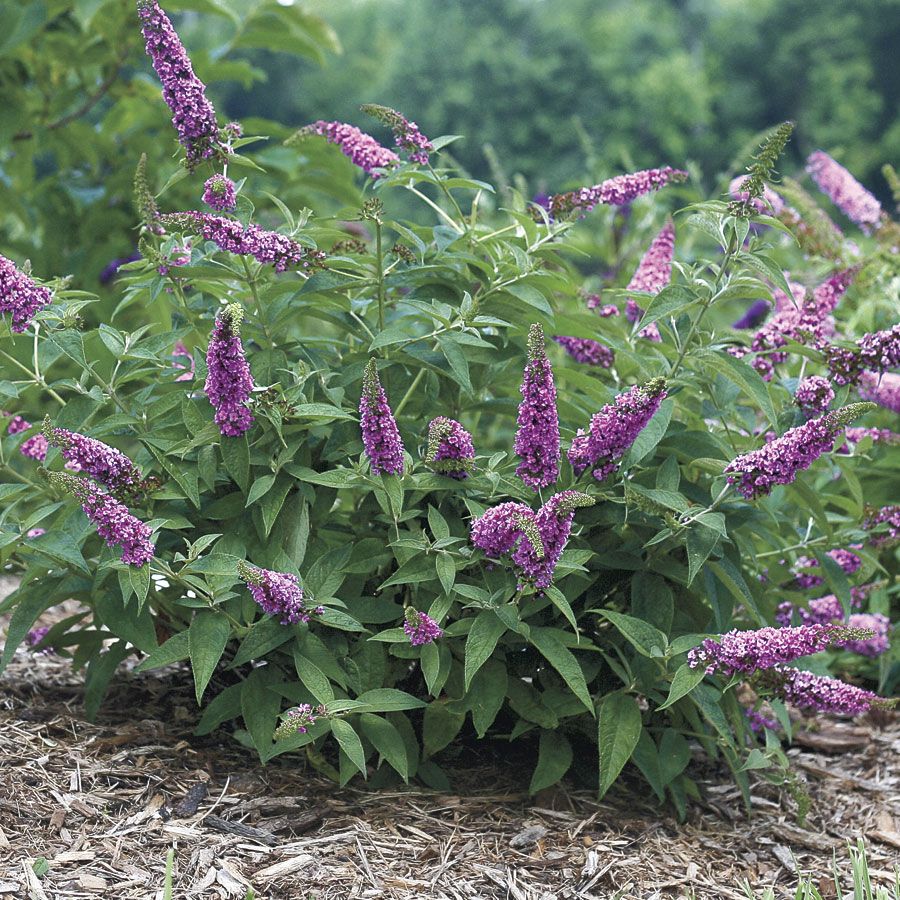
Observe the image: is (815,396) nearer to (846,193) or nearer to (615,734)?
(615,734)

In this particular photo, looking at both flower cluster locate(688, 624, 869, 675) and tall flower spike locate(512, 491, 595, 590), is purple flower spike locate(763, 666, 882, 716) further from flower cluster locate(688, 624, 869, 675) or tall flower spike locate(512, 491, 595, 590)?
tall flower spike locate(512, 491, 595, 590)

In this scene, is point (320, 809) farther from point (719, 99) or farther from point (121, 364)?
point (719, 99)

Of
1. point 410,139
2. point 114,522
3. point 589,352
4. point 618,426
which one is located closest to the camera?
point 114,522

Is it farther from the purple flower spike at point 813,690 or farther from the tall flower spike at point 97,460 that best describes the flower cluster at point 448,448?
the purple flower spike at point 813,690

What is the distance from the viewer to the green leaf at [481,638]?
98.5 inches

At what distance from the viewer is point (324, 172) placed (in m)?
5.77

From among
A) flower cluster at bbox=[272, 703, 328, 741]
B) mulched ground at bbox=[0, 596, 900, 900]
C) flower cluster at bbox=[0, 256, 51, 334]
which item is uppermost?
flower cluster at bbox=[0, 256, 51, 334]

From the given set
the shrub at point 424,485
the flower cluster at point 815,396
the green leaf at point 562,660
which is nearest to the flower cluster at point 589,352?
the shrub at point 424,485

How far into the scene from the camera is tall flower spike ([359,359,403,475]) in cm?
230

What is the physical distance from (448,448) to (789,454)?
2.49ft

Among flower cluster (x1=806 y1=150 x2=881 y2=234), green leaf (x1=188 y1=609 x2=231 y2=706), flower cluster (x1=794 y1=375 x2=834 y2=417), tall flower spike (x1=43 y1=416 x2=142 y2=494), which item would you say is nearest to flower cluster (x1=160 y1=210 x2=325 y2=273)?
tall flower spike (x1=43 y1=416 x2=142 y2=494)

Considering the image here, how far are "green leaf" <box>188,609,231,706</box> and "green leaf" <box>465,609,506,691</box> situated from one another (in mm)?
584

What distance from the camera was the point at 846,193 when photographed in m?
4.89

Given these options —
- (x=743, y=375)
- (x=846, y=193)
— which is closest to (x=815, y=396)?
(x=743, y=375)
